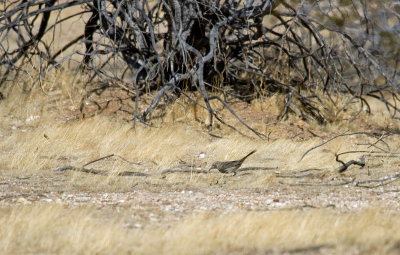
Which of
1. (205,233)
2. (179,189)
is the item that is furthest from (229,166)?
(205,233)

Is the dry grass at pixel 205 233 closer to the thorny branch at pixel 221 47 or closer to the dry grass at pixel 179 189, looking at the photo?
the dry grass at pixel 179 189

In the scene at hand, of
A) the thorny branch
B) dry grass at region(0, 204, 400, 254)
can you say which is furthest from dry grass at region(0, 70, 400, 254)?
the thorny branch

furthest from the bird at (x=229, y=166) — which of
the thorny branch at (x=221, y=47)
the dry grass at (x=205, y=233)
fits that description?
the dry grass at (x=205, y=233)

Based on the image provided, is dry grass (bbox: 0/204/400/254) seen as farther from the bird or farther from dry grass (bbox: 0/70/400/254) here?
the bird

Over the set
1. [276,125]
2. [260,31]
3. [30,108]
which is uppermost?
[260,31]

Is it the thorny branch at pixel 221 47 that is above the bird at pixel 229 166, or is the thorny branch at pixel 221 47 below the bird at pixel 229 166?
above

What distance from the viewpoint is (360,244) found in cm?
367

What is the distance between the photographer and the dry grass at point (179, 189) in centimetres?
386

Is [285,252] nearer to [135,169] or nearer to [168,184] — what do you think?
[168,184]

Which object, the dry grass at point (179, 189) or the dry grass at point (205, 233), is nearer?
the dry grass at point (205, 233)

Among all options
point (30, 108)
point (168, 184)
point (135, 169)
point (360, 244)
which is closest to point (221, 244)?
point (360, 244)

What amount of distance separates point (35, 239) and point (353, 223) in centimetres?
219

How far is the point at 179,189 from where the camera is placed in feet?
19.4

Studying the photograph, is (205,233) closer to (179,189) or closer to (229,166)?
(179,189)
